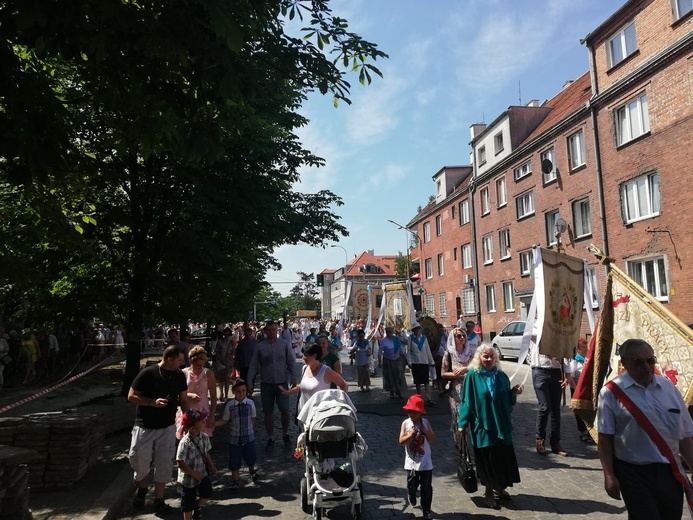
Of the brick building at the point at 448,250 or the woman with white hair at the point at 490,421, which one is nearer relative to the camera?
the woman with white hair at the point at 490,421

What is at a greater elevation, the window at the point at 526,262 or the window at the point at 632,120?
the window at the point at 632,120

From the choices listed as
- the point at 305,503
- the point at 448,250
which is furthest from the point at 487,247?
the point at 305,503

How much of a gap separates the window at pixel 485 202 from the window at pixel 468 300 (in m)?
5.15

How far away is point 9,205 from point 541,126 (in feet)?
86.9

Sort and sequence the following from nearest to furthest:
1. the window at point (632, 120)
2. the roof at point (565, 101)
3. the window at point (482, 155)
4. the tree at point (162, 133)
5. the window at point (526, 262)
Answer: the tree at point (162, 133)
the window at point (632, 120)
the roof at point (565, 101)
the window at point (526, 262)
the window at point (482, 155)

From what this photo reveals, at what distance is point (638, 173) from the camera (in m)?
19.4

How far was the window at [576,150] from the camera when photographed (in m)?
23.3

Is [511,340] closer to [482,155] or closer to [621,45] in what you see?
[621,45]

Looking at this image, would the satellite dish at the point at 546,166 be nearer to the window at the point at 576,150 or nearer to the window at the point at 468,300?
the window at the point at 576,150

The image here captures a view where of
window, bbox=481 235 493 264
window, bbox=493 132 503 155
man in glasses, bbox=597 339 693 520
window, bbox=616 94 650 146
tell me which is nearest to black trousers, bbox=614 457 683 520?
man in glasses, bbox=597 339 693 520

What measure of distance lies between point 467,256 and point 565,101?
11710 millimetres

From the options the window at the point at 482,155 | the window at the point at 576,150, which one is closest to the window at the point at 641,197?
the window at the point at 576,150

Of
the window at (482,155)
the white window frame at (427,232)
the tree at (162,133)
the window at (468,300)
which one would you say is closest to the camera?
the tree at (162,133)

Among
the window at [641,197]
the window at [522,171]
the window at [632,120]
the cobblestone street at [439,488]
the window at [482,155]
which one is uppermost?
the window at [482,155]
